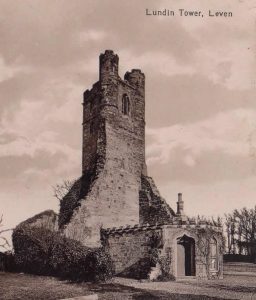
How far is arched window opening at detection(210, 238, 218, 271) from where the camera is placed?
20.7m

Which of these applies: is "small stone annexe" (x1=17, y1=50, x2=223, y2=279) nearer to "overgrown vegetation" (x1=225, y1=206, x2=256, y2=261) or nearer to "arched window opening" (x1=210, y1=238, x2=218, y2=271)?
"arched window opening" (x1=210, y1=238, x2=218, y2=271)

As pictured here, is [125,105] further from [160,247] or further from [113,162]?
[160,247]

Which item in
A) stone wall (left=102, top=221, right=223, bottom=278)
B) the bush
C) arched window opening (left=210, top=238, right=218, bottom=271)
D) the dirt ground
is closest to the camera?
the dirt ground

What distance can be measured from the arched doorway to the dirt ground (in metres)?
3.32

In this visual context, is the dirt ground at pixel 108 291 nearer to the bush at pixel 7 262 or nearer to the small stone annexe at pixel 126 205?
the small stone annexe at pixel 126 205

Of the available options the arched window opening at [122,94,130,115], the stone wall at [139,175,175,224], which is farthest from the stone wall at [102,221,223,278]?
the arched window opening at [122,94,130,115]

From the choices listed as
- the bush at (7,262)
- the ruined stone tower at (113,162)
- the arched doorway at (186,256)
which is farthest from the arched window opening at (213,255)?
the bush at (7,262)

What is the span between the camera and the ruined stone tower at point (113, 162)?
24516mm

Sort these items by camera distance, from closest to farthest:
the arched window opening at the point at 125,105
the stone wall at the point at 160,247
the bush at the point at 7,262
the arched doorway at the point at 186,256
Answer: the stone wall at the point at 160,247
the arched doorway at the point at 186,256
the bush at the point at 7,262
the arched window opening at the point at 125,105

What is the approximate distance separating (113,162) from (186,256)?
837 centimetres

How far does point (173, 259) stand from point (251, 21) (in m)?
11.7

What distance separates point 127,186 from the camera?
2647cm

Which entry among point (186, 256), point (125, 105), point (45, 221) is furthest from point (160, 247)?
point (125, 105)

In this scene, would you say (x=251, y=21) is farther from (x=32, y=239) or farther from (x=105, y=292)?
(x=32, y=239)
